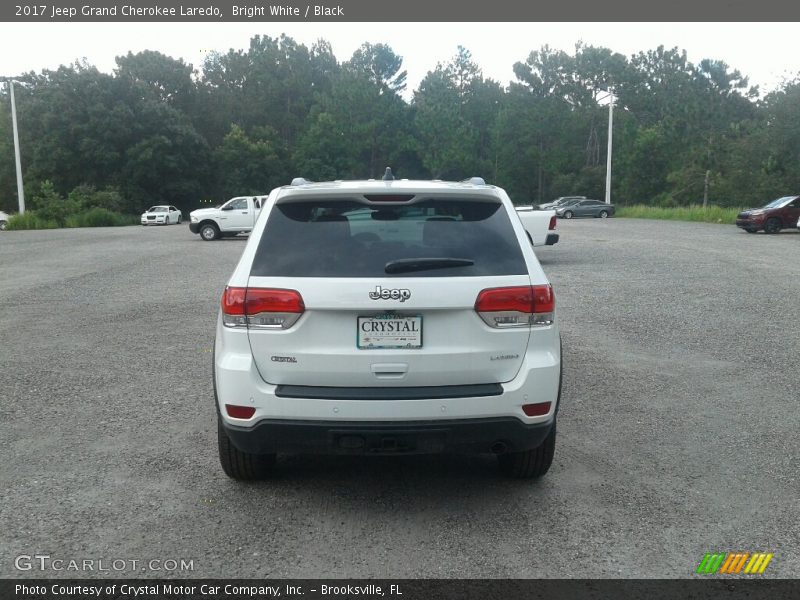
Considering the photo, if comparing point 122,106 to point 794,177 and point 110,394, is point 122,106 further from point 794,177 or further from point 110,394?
point 110,394

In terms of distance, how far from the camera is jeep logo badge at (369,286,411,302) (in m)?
3.82

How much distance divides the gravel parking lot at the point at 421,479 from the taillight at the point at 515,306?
1.06 meters

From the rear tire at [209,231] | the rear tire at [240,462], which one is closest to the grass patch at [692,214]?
the rear tire at [209,231]

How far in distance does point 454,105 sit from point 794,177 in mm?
50938

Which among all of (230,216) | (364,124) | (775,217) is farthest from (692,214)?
(364,124)

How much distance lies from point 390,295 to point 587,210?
5522cm

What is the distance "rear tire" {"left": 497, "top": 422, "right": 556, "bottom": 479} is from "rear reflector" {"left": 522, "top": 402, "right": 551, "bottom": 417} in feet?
1.30

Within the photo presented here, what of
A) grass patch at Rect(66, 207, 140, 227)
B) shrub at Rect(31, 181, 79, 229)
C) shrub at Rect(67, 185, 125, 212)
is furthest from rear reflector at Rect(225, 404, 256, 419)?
shrub at Rect(67, 185, 125, 212)

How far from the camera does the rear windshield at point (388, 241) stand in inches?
155

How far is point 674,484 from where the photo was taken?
15.0ft

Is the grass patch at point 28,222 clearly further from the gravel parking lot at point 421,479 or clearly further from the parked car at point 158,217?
the gravel parking lot at point 421,479

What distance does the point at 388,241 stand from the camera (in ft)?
13.2

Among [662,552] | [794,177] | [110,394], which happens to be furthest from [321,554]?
[794,177]

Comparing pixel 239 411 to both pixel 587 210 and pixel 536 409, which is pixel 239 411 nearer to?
pixel 536 409
